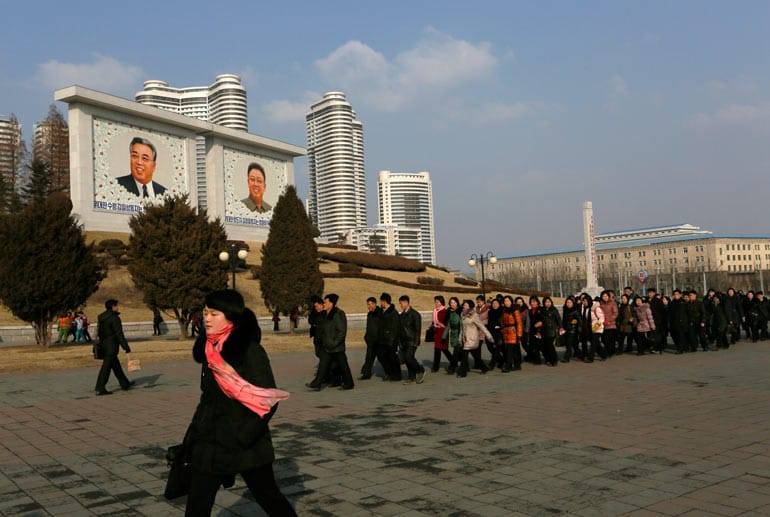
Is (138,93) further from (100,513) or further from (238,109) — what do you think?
(100,513)

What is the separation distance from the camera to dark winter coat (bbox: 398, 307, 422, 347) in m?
12.2

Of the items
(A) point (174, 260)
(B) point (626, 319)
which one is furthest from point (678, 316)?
(A) point (174, 260)

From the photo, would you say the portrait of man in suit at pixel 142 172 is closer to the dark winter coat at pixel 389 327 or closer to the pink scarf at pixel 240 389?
the dark winter coat at pixel 389 327

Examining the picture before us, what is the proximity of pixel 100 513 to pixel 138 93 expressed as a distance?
601 feet

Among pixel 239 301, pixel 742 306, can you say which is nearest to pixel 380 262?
pixel 742 306

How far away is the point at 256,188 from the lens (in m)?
57.7

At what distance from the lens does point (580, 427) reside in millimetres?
7145

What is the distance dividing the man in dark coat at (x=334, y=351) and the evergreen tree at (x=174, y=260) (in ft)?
50.9

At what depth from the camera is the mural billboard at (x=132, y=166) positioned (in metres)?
43.4

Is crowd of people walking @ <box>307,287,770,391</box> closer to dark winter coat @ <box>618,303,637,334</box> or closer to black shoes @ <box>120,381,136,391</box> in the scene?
dark winter coat @ <box>618,303,637,334</box>

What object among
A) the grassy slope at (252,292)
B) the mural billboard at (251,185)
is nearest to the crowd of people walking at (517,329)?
the grassy slope at (252,292)

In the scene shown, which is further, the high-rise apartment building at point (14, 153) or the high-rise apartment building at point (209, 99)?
the high-rise apartment building at point (209, 99)

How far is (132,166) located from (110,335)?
123 ft

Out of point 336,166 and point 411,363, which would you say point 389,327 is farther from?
point 336,166
